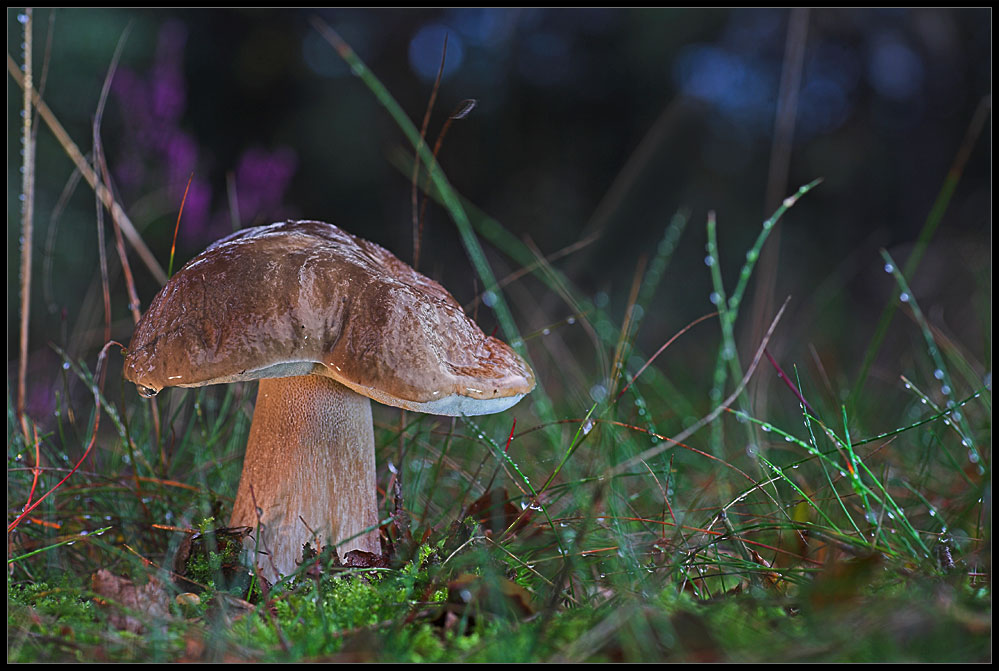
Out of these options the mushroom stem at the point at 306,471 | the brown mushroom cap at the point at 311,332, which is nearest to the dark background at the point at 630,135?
the mushroom stem at the point at 306,471

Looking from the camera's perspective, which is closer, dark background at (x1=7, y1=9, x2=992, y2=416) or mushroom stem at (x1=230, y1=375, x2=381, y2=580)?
mushroom stem at (x1=230, y1=375, x2=381, y2=580)

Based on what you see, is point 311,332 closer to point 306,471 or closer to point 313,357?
point 313,357

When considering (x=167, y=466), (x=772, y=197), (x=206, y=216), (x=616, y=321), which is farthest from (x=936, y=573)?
(x=772, y=197)

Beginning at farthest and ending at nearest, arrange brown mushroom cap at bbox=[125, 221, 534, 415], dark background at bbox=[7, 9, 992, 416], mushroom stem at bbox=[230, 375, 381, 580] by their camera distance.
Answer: dark background at bbox=[7, 9, 992, 416] < mushroom stem at bbox=[230, 375, 381, 580] < brown mushroom cap at bbox=[125, 221, 534, 415]

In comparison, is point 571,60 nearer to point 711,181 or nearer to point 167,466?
point 711,181

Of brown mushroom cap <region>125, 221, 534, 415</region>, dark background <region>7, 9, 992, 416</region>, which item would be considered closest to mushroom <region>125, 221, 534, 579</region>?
brown mushroom cap <region>125, 221, 534, 415</region>

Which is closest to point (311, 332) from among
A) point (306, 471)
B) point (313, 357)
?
point (313, 357)

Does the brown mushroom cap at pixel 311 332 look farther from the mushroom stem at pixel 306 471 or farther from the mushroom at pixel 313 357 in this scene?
the mushroom stem at pixel 306 471

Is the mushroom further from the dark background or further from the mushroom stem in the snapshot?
the dark background
